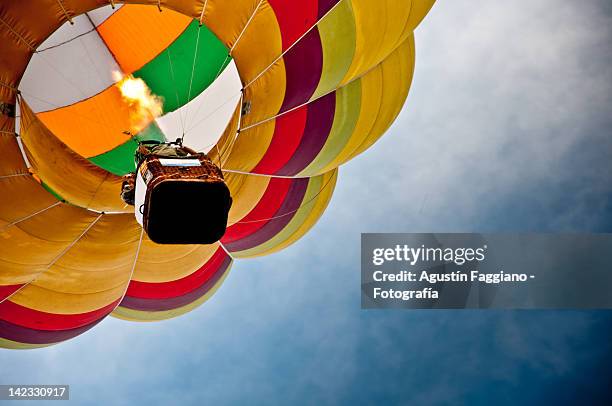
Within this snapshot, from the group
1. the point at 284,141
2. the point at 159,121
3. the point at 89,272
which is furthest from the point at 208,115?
the point at 89,272

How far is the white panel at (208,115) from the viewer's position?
360 cm

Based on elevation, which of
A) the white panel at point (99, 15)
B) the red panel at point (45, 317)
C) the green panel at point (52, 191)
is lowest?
the red panel at point (45, 317)

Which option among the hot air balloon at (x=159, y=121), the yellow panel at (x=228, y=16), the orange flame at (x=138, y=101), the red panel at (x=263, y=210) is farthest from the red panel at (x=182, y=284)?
the yellow panel at (x=228, y=16)

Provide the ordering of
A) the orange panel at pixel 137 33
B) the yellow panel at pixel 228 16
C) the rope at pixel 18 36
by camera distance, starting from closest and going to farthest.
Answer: the rope at pixel 18 36
the yellow panel at pixel 228 16
the orange panel at pixel 137 33

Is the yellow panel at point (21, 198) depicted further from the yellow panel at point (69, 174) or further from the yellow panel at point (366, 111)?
the yellow panel at point (366, 111)

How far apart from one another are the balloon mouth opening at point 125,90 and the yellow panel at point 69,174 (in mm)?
11

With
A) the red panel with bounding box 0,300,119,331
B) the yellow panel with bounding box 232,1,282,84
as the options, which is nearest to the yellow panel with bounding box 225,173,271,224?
the yellow panel with bounding box 232,1,282,84

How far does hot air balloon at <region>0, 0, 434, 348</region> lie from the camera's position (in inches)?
130

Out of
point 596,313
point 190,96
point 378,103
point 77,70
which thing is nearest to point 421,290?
point 596,313

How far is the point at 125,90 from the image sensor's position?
3.92 metres

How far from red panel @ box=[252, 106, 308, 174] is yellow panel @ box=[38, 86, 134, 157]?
1.71ft

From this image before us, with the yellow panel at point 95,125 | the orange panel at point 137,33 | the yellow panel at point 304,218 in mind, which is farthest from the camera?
the yellow panel at point 304,218

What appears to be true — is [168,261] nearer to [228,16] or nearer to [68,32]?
[68,32]

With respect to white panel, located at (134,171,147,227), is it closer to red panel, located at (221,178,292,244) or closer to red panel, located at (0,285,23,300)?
red panel, located at (0,285,23,300)
